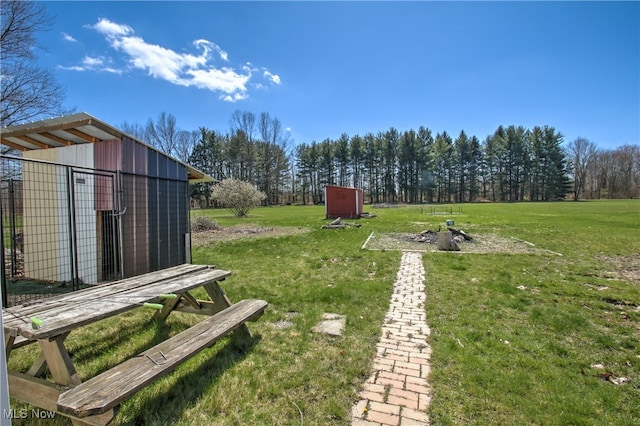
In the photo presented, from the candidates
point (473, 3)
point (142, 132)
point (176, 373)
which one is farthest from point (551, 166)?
point (142, 132)

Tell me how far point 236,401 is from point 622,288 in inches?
259

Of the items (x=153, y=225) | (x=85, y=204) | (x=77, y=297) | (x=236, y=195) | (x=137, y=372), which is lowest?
(x=137, y=372)

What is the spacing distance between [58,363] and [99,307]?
431 millimetres

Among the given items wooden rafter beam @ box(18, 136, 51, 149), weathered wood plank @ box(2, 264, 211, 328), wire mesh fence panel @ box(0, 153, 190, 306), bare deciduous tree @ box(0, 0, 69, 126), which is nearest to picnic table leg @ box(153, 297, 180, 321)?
weathered wood plank @ box(2, 264, 211, 328)

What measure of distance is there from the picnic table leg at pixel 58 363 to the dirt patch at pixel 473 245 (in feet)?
26.3

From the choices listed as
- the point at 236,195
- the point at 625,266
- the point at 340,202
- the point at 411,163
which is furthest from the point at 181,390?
the point at 411,163

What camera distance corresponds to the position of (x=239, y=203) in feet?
75.0

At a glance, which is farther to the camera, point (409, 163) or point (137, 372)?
point (409, 163)

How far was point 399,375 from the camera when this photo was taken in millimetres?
2713

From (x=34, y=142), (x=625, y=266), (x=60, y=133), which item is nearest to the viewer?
(x=60, y=133)

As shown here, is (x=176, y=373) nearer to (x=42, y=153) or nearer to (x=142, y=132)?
(x=42, y=153)

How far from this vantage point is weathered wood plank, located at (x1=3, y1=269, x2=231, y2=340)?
6.29ft

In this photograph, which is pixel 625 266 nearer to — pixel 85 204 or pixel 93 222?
pixel 93 222

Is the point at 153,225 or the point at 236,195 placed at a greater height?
the point at 236,195
